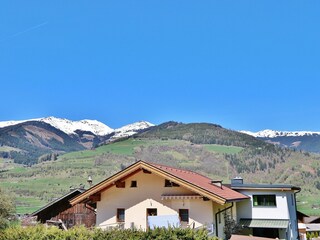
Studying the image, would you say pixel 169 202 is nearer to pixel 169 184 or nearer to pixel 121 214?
pixel 169 184

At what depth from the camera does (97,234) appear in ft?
59.8

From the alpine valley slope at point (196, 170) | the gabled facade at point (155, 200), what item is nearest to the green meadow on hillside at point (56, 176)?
the alpine valley slope at point (196, 170)

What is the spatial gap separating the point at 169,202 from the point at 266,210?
9.03 meters

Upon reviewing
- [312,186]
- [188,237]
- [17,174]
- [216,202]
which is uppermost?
[17,174]

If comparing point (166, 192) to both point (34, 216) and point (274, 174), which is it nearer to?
point (34, 216)

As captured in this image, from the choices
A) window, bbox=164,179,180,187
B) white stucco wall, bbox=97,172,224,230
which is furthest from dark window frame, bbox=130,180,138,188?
window, bbox=164,179,180,187

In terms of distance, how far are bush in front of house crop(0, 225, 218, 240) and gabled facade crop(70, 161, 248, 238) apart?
14.3ft

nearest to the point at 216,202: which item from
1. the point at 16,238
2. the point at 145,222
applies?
the point at 145,222

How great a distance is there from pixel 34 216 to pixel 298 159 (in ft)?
573

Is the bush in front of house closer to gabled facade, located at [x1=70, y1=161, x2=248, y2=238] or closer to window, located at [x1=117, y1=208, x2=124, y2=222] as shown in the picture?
gabled facade, located at [x1=70, y1=161, x2=248, y2=238]

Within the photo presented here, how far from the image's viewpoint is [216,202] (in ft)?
74.6

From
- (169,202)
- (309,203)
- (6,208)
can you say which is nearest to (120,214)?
(169,202)

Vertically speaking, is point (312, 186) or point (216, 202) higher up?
→ point (312, 186)

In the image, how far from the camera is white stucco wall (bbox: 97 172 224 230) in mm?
23248
